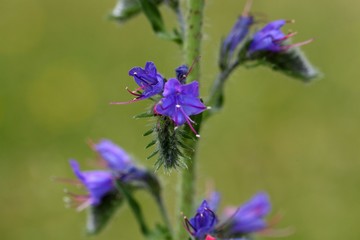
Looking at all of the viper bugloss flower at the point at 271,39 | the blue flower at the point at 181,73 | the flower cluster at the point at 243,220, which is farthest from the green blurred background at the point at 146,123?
the blue flower at the point at 181,73

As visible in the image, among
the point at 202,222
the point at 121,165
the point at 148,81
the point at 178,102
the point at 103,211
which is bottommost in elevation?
the point at 202,222

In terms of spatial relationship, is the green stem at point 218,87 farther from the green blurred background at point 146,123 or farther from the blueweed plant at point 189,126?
the green blurred background at point 146,123

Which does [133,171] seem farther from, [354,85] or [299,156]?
[354,85]

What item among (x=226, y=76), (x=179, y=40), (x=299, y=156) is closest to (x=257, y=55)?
(x=226, y=76)

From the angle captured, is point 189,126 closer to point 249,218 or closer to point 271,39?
point 271,39

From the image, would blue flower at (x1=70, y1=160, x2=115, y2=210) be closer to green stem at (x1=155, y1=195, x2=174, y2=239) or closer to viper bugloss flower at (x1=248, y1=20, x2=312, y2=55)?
green stem at (x1=155, y1=195, x2=174, y2=239)

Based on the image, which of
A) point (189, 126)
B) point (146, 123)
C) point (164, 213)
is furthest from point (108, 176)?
point (146, 123)

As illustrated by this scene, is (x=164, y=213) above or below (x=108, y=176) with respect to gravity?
below
